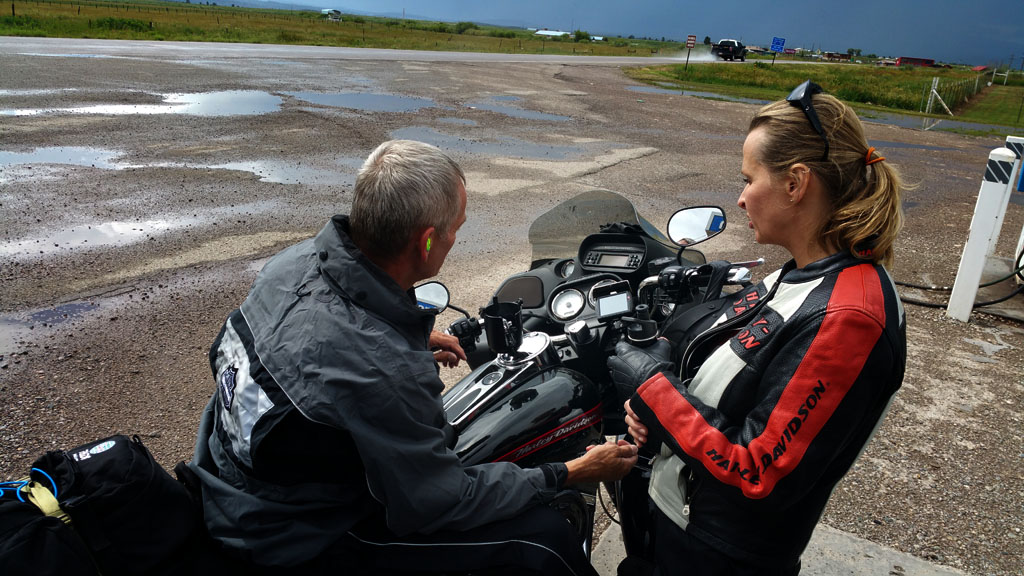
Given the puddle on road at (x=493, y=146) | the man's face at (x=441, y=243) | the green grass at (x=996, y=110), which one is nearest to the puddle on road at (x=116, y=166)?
the puddle on road at (x=493, y=146)

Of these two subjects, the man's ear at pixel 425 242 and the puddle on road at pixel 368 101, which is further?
the puddle on road at pixel 368 101

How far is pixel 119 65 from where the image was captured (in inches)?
766

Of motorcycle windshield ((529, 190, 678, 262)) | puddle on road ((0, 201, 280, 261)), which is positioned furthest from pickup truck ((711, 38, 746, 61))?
motorcycle windshield ((529, 190, 678, 262))

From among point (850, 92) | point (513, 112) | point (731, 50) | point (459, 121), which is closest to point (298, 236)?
point (459, 121)

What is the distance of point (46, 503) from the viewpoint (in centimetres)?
139

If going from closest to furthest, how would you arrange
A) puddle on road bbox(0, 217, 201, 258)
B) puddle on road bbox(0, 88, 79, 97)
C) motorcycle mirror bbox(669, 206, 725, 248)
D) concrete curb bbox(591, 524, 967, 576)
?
1. motorcycle mirror bbox(669, 206, 725, 248)
2. concrete curb bbox(591, 524, 967, 576)
3. puddle on road bbox(0, 217, 201, 258)
4. puddle on road bbox(0, 88, 79, 97)

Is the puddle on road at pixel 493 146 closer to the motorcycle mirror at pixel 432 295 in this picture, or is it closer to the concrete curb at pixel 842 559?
the concrete curb at pixel 842 559

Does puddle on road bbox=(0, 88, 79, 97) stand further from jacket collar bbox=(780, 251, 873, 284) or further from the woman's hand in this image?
jacket collar bbox=(780, 251, 873, 284)

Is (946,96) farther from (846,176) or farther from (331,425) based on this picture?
(331,425)

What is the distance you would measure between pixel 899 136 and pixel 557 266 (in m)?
18.0

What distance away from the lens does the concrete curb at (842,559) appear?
295 cm

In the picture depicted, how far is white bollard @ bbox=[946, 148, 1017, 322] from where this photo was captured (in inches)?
227

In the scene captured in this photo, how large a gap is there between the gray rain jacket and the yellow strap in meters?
0.37

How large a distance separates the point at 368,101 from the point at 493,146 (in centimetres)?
548
